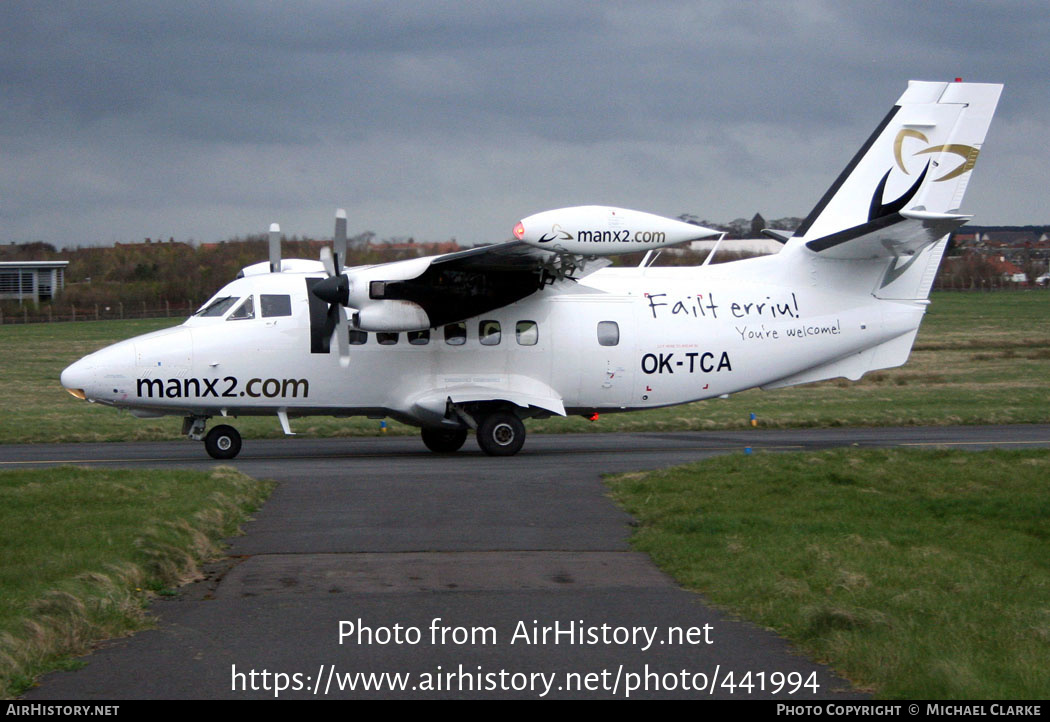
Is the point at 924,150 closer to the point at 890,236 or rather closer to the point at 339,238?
the point at 890,236

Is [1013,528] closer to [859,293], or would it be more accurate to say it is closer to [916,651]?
[916,651]

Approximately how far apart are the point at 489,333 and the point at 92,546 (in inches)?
399

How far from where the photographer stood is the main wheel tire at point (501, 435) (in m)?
18.8

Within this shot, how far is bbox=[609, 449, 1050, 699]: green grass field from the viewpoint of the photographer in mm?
6664

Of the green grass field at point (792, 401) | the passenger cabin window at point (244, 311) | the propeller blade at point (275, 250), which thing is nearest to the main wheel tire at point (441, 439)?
the passenger cabin window at point (244, 311)

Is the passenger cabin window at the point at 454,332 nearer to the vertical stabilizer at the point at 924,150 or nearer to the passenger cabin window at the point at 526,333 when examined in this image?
the passenger cabin window at the point at 526,333

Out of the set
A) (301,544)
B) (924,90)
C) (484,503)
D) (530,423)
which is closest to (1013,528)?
(484,503)

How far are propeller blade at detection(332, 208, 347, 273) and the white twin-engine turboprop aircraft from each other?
0.04 m

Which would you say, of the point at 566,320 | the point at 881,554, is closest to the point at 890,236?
the point at 566,320

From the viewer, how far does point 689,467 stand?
14789 millimetres

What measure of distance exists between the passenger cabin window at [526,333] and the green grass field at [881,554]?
16.2 ft

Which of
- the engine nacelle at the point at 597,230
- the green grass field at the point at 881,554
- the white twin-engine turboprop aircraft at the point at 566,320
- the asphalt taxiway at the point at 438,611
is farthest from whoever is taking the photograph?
the white twin-engine turboprop aircraft at the point at 566,320

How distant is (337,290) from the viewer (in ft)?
58.0

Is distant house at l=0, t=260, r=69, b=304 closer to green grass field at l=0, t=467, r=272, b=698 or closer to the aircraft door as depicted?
the aircraft door
